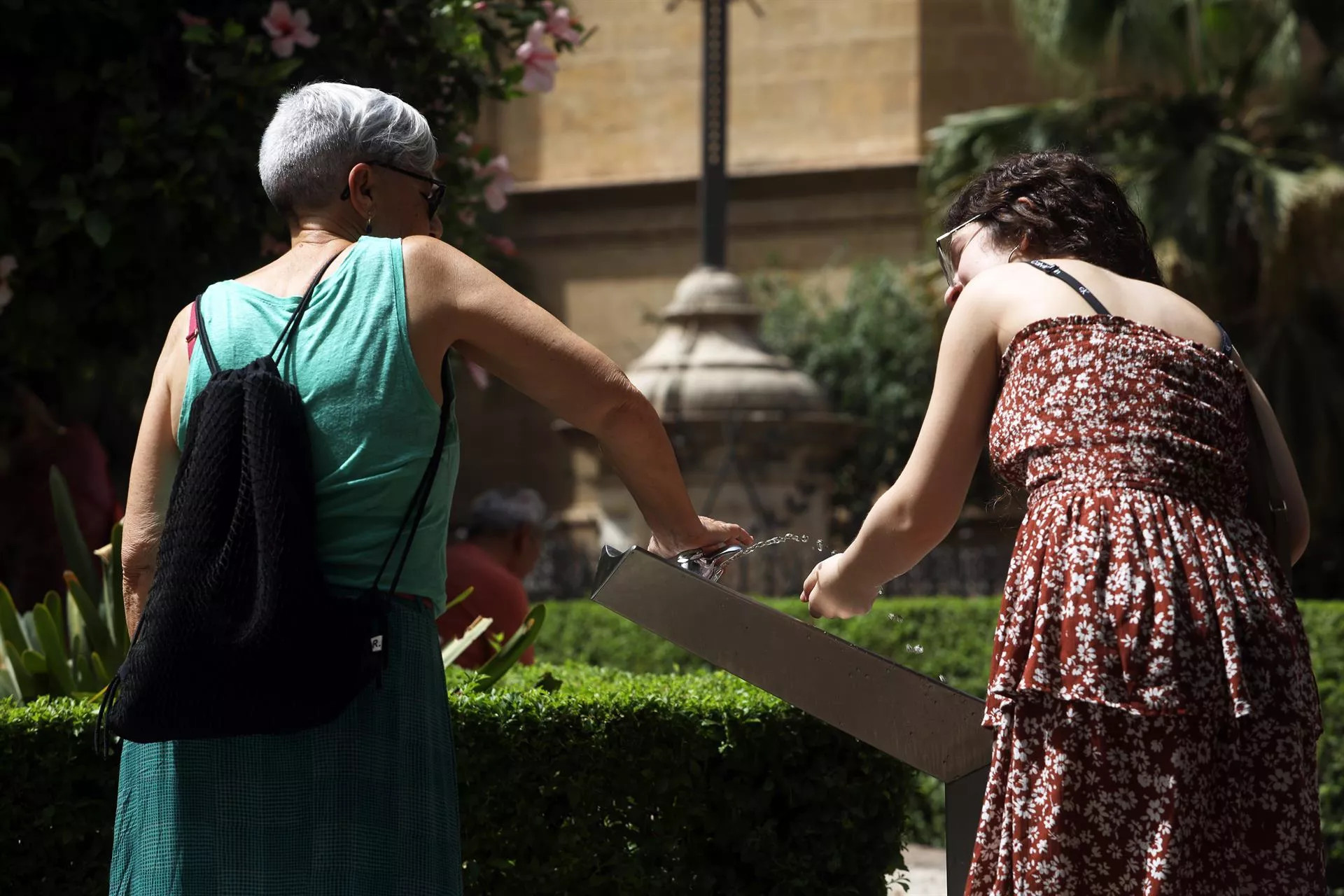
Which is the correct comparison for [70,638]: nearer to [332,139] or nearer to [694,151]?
[332,139]

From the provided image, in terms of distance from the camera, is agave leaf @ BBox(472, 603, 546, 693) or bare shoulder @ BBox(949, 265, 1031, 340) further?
agave leaf @ BBox(472, 603, 546, 693)

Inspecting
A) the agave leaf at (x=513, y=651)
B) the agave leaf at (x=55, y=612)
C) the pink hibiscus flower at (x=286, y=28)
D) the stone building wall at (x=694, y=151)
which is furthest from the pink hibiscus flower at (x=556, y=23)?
the stone building wall at (x=694, y=151)

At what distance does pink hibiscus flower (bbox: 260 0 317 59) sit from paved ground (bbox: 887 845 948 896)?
118 inches

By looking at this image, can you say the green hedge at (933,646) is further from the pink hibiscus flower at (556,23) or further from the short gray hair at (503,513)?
the pink hibiscus flower at (556,23)

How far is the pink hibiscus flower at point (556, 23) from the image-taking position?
548 centimetres

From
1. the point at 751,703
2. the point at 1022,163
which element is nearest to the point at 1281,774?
the point at 1022,163

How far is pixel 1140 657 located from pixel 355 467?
0.98m

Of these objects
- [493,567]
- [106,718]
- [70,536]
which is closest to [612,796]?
[106,718]

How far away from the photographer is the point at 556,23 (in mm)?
5480

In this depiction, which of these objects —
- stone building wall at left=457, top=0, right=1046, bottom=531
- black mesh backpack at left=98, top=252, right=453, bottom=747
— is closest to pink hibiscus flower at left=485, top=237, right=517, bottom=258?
black mesh backpack at left=98, top=252, right=453, bottom=747

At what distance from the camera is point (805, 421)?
10867 mm

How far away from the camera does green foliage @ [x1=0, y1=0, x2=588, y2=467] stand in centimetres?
482

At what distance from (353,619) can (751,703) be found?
1.39m

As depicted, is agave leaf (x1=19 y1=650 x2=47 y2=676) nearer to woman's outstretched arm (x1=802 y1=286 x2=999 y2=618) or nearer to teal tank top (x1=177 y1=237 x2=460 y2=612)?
teal tank top (x1=177 y1=237 x2=460 y2=612)
